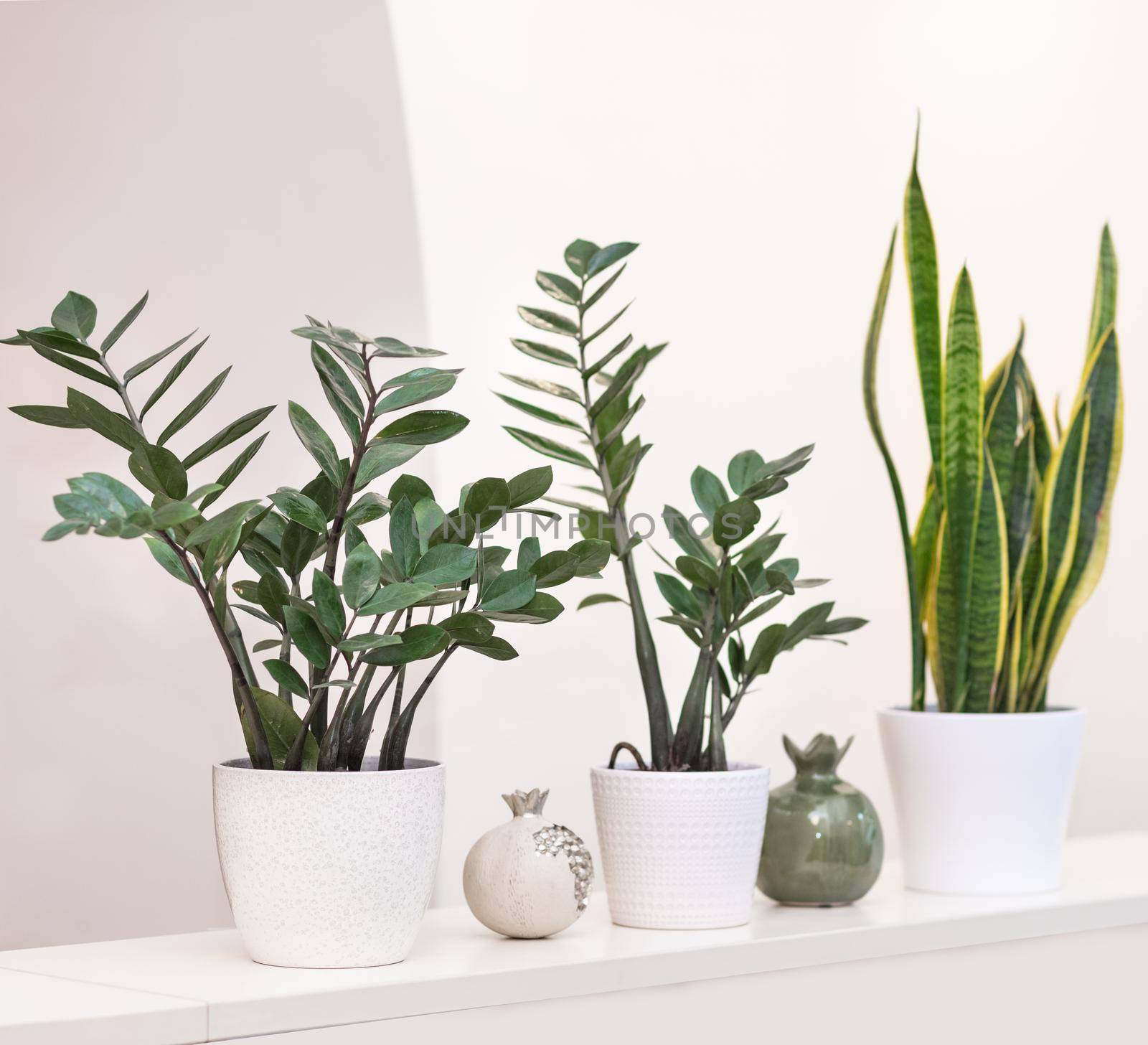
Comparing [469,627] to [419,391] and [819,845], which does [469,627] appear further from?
[819,845]

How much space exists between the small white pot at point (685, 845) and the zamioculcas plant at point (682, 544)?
0.03 m

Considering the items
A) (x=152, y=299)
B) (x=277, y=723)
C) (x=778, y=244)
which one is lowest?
(x=277, y=723)

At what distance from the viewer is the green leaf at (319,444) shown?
71 centimetres

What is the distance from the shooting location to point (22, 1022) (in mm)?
598

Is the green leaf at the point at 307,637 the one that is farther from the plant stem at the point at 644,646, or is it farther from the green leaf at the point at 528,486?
the plant stem at the point at 644,646

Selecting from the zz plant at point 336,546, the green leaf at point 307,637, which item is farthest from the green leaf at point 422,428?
the green leaf at point 307,637

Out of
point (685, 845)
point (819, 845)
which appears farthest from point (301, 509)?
point (819, 845)

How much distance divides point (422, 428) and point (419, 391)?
25 mm

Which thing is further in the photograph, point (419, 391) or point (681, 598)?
point (681, 598)

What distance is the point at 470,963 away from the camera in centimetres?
73

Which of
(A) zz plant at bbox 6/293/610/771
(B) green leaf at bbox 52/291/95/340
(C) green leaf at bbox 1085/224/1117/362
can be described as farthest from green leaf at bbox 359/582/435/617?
(C) green leaf at bbox 1085/224/1117/362

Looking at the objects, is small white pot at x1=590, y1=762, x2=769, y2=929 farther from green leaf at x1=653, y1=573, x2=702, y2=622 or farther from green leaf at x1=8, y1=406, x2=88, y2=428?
green leaf at x1=8, y1=406, x2=88, y2=428

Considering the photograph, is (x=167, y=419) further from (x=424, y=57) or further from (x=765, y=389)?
(x=765, y=389)

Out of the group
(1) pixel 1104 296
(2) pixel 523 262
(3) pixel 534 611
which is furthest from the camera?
(2) pixel 523 262
